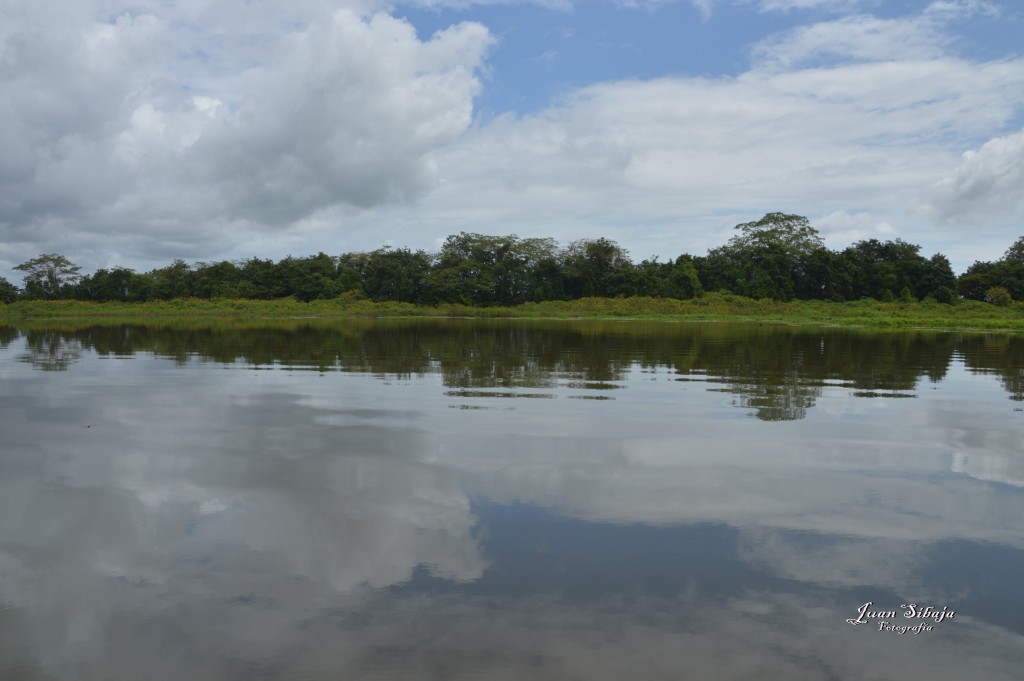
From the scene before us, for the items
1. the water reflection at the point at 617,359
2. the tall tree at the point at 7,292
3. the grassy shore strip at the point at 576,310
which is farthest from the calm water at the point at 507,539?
the tall tree at the point at 7,292

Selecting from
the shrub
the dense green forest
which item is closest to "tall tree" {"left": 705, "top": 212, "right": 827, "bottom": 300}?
the dense green forest

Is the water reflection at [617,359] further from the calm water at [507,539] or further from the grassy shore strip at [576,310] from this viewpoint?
the grassy shore strip at [576,310]

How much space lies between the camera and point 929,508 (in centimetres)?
614

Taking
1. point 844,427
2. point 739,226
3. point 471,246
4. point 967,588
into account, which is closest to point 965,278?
point 739,226

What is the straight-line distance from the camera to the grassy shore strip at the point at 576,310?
52.9 meters

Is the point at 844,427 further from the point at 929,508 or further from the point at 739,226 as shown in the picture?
the point at 739,226

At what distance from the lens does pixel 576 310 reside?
6241 centimetres

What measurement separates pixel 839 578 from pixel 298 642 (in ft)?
10.8
